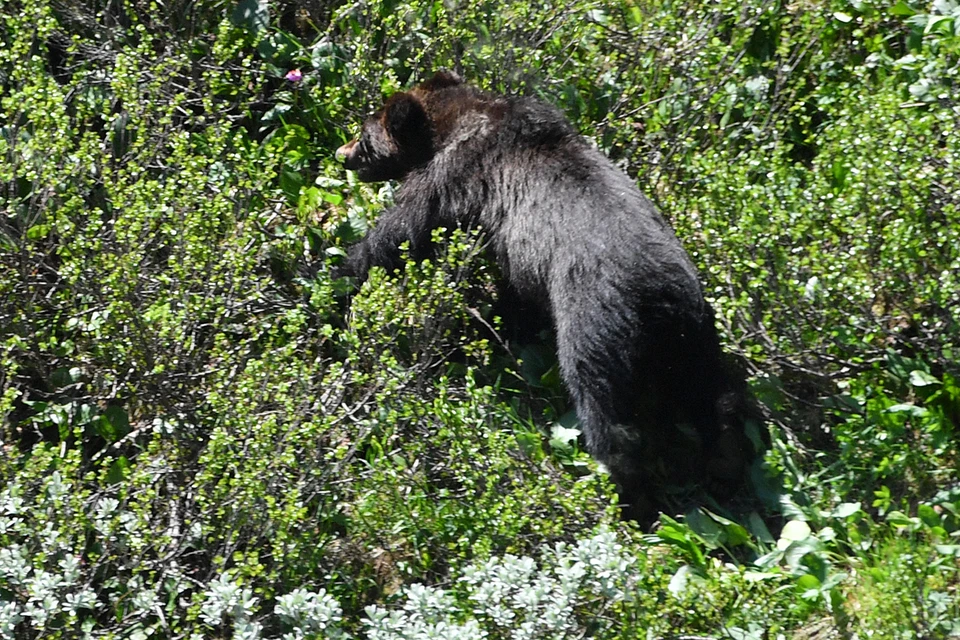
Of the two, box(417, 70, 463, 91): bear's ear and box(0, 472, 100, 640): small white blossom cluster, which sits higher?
box(417, 70, 463, 91): bear's ear

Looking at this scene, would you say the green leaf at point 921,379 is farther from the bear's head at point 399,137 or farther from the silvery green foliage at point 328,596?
the bear's head at point 399,137

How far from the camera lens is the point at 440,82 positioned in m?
6.34

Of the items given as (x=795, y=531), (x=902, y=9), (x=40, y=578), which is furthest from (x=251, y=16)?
(x=795, y=531)

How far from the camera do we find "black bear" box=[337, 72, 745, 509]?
16.3ft

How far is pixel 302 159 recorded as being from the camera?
688 cm

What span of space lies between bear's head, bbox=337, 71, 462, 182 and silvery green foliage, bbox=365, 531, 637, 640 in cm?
276

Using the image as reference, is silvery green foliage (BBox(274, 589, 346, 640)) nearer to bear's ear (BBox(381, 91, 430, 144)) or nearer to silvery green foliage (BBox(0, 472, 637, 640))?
silvery green foliage (BBox(0, 472, 637, 640))

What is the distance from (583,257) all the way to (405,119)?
1600 millimetres

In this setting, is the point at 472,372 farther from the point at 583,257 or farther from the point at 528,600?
the point at 528,600

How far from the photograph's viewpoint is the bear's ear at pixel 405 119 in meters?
6.16

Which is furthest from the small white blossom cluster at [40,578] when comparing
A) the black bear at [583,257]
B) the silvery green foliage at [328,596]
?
the black bear at [583,257]

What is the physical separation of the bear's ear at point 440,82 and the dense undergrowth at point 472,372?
292 mm

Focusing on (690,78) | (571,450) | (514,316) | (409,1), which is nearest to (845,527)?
(571,450)

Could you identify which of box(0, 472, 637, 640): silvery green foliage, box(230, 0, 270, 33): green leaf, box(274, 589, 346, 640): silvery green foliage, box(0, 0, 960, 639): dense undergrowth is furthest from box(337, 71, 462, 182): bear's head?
box(274, 589, 346, 640): silvery green foliage
